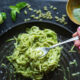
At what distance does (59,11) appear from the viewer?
6.75 ft

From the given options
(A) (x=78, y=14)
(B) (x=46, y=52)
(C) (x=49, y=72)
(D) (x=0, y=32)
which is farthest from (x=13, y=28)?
(A) (x=78, y=14)

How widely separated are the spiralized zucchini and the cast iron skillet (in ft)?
0.13

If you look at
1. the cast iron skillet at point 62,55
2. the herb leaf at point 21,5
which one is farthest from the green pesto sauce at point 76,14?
the herb leaf at point 21,5

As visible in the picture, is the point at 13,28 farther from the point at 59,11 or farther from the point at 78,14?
the point at 78,14

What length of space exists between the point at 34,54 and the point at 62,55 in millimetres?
284

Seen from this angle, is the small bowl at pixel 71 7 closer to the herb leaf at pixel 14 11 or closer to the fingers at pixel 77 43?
the fingers at pixel 77 43

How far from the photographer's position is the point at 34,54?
176 cm

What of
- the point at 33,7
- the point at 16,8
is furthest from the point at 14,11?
the point at 33,7

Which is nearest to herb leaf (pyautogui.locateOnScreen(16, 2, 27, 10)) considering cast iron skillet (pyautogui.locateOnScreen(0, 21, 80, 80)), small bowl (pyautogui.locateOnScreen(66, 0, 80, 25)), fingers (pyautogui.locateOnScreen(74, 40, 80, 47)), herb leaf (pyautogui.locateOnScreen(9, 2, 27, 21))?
herb leaf (pyautogui.locateOnScreen(9, 2, 27, 21))

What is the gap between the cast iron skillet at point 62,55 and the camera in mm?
1820

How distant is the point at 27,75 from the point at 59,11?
72cm

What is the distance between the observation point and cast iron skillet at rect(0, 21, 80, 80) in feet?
5.97

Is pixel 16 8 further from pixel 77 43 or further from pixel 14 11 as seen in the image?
pixel 77 43

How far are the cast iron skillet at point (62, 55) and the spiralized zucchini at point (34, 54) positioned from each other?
39 mm
